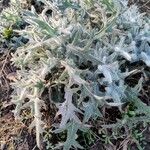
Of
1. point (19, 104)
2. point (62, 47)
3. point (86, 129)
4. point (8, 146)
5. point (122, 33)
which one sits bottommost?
point (8, 146)

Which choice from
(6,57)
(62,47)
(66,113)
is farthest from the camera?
(6,57)

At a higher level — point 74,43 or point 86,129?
point 74,43

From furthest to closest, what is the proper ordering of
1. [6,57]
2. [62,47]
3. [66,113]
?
[6,57]
[62,47]
[66,113]

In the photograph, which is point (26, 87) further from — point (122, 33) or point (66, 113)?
point (122, 33)

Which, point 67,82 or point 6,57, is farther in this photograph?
point 6,57

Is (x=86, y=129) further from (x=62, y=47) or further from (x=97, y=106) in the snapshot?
(x=62, y=47)

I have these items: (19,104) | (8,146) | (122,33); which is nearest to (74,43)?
→ (122,33)
